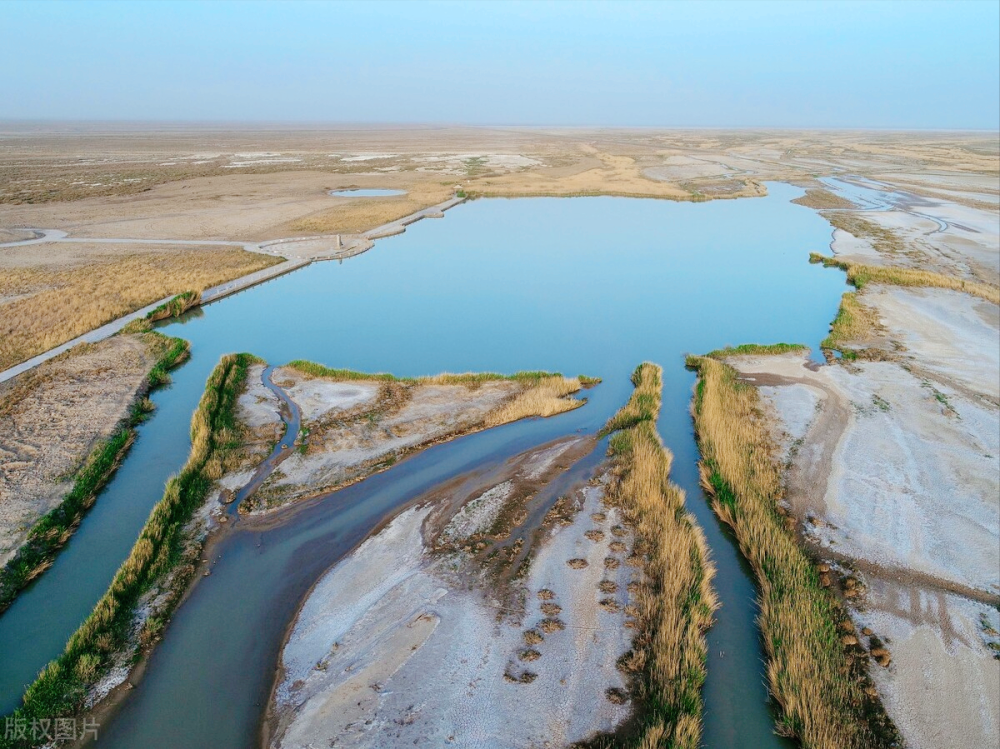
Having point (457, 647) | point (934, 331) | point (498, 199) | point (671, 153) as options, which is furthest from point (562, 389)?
point (671, 153)

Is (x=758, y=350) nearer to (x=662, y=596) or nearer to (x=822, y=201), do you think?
(x=662, y=596)

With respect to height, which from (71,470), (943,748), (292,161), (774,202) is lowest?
(943,748)

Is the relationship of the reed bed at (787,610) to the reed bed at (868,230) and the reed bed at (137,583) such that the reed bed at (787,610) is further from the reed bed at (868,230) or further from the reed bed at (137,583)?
the reed bed at (868,230)

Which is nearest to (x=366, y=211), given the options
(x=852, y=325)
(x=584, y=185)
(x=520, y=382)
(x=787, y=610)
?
(x=584, y=185)

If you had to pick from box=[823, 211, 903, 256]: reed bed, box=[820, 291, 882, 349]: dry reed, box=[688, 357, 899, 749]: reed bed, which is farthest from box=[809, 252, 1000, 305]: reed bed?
box=[688, 357, 899, 749]: reed bed

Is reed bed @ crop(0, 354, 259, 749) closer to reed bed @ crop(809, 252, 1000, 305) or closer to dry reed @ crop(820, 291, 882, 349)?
dry reed @ crop(820, 291, 882, 349)

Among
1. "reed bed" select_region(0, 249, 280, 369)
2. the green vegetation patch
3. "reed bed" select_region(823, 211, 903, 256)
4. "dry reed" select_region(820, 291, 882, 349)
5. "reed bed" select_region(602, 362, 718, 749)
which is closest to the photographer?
"reed bed" select_region(602, 362, 718, 749)

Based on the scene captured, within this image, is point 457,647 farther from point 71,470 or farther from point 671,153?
point 671,153
